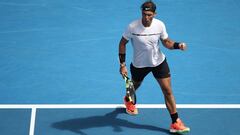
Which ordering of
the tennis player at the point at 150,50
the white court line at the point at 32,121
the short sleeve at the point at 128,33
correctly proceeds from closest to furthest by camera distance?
the tennis player at the point at 150,50
the short sleeve at the point at 128,33
the white court line at the point at 32,121

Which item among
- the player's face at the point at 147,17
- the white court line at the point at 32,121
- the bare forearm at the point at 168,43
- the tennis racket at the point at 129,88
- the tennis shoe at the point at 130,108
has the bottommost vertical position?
the white court line at the point at 32,121

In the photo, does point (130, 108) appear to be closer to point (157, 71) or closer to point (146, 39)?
point (157, 71)

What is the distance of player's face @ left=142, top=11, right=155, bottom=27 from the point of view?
7875 millimetres

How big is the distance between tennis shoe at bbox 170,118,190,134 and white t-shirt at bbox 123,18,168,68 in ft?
3.63

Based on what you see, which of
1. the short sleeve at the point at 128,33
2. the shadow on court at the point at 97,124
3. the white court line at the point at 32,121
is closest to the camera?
the short sleeve at the point at 128,33

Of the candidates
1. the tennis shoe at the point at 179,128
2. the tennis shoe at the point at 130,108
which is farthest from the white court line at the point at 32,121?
the tennis shoe at the point at 179,128

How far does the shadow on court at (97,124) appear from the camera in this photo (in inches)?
352

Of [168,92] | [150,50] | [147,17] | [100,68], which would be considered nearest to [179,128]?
[168,92]

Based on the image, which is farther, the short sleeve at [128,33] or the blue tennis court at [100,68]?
the blue tennis court at [100,68]

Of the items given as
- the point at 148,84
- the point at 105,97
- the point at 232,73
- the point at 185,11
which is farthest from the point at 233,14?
the point at 105,97

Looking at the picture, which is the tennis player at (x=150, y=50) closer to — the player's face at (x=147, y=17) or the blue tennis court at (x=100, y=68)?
the player's face at (x=147, y=17)

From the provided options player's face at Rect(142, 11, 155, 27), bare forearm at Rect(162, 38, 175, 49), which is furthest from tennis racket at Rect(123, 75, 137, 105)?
player's face at Rect(142, 11, 155, 27)

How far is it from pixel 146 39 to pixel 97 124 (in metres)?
1.94

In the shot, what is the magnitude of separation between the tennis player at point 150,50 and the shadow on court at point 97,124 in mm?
652
